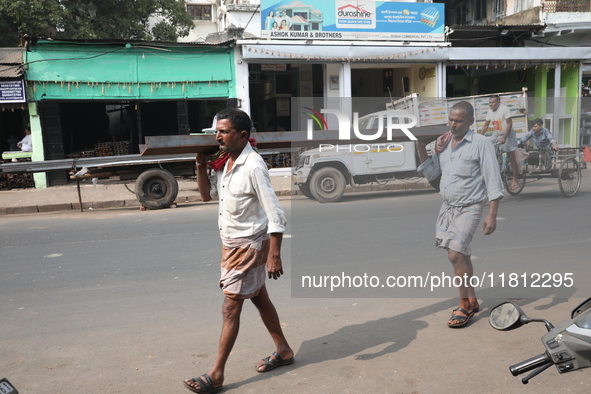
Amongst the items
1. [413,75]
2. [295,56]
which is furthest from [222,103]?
[413,75]

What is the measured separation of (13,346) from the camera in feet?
13.1

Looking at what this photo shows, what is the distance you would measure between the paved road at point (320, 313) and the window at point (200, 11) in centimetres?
3236

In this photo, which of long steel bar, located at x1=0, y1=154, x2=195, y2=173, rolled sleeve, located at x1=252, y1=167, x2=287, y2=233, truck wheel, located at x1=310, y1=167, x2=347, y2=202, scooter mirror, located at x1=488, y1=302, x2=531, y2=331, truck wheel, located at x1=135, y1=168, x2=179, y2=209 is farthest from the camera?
long steel bar, located at x1=0, y1=154, x2=195, y2=173

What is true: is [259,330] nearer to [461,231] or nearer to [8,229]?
[461,231]

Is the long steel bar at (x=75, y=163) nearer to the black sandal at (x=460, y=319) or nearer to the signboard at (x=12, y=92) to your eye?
the signboard at (x=12, y=92)

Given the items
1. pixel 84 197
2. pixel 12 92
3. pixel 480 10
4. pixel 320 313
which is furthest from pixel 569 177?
pixel 480 10

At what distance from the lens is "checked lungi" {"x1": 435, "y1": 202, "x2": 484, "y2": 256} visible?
13.1 ft

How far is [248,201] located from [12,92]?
44.6ft

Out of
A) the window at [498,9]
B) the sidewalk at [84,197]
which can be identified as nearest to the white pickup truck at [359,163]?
the sidewalk at [84,197]

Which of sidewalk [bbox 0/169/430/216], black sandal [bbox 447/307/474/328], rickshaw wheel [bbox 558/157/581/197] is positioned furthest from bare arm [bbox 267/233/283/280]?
sidewalk [bbox 0/169/430/216]

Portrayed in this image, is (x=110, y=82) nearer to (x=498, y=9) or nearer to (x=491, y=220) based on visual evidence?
(x=491, y=220)

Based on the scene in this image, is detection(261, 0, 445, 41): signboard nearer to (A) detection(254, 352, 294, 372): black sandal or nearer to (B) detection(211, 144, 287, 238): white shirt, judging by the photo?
(B) detection(211, 144, 287, 238): white shirt

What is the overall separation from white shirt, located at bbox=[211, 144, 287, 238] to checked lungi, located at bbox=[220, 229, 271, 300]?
5cm

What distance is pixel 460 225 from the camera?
4012mm
